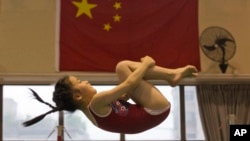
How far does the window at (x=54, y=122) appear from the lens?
18.2 feet

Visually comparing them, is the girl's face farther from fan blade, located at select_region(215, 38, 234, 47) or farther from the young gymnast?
fan blade, located at select_region(215, 38, 234, 47)

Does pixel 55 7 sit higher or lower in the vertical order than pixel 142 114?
higher

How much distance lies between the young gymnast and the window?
337 cm

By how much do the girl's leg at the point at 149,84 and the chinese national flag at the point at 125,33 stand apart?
2.84 m

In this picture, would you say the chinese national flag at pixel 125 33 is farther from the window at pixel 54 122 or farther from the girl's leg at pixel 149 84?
the girl's leg at pixel 149 84

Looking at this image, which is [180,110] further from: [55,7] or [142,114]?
[142,114]

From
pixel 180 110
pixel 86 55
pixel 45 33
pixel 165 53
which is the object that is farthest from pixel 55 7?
pixel 180 110

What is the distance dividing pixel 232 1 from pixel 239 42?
0.54 meters

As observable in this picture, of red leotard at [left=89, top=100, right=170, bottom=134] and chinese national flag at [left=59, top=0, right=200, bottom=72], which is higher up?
chinese national flag at [left=59, top=0, right=200, bottom=72]

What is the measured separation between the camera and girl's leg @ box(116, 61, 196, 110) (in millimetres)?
2090

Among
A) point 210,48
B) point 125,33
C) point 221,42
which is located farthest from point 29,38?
point 221,42

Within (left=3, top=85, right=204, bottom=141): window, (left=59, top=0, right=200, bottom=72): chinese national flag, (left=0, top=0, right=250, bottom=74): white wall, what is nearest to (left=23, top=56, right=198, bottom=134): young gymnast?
(left=59, top=0, right=200, bottom=72): chinese national flag

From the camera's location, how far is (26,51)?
16.6 ft

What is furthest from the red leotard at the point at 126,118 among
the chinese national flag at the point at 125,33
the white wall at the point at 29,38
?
the white wall at the point at 29,38
